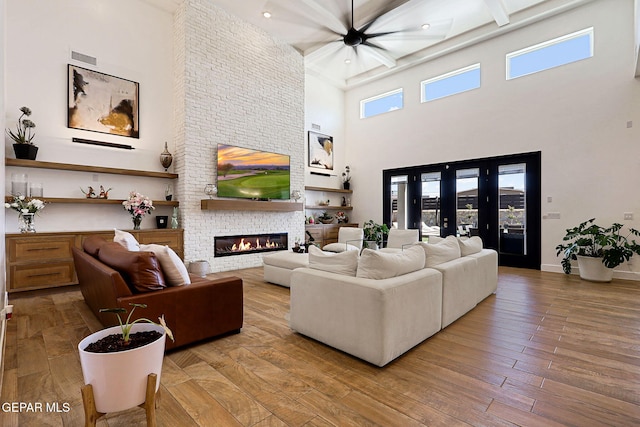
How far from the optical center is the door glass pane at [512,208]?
620 cm

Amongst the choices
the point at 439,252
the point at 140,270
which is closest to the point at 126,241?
the point at 140,270

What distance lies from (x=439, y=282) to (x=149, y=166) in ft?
17.3

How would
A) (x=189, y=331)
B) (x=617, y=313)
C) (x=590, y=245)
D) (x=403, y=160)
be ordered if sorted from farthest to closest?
(x=403, y=160)
(x=590, y=245)
(x=617, y=313)
(x=189, y=331)

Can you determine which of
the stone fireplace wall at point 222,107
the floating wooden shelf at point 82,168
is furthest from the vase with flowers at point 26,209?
the stone fireplace wall at point 222,107

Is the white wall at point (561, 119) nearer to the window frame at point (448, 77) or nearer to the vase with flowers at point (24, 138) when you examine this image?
the window frame at point (448, 77)

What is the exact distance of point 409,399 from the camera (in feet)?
5.86

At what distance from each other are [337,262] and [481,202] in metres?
5.48

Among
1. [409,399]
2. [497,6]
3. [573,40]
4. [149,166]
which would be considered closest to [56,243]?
[149,166]

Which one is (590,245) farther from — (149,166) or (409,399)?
(149,166)

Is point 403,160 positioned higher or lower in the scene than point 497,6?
lower

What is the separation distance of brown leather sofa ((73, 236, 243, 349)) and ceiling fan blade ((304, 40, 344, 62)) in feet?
19.4

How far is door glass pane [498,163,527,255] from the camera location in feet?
20.3

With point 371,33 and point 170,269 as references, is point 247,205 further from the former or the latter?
point 371,33
